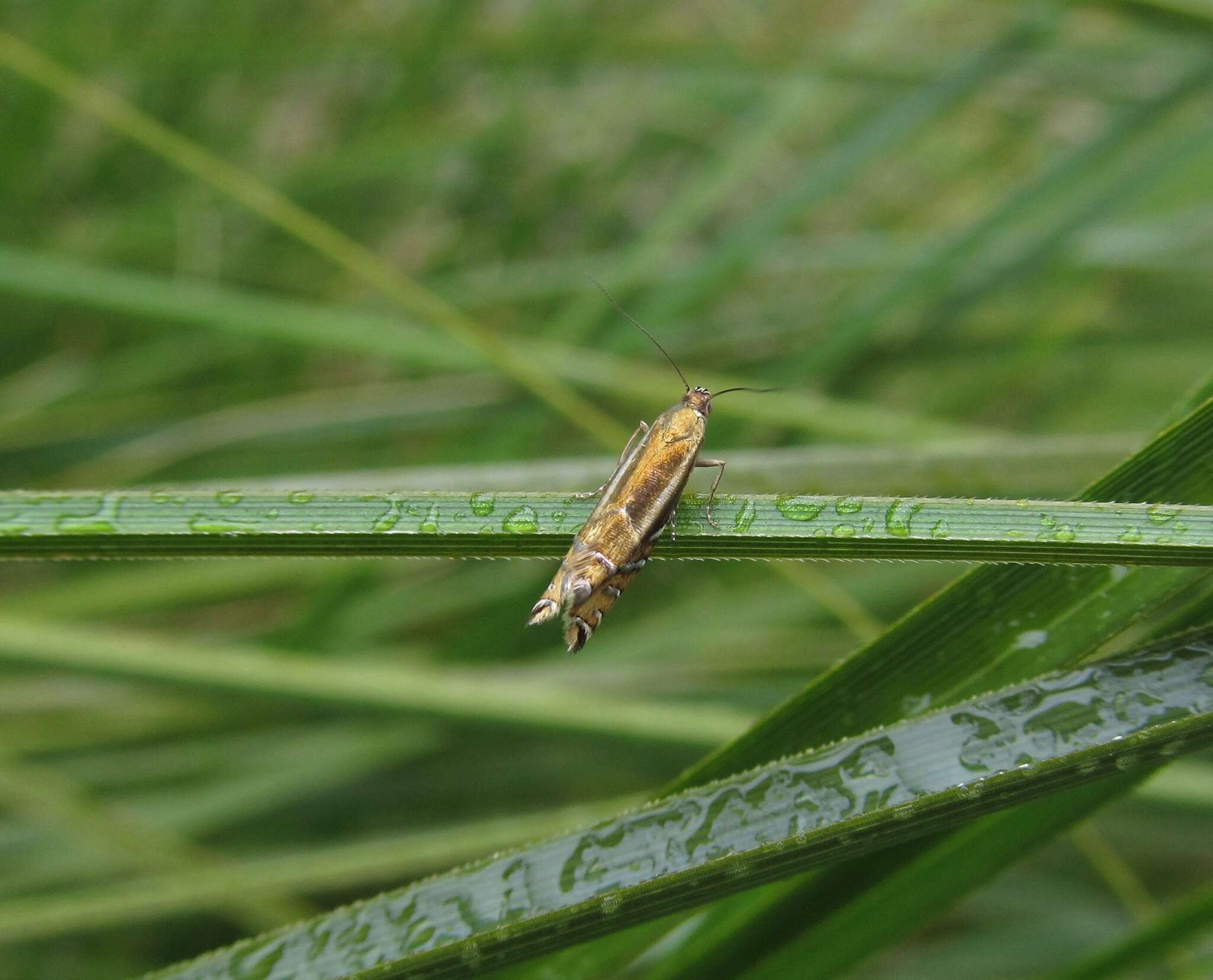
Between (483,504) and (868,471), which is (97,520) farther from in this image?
(868,471)

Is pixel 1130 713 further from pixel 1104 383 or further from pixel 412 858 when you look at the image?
pixel 1104 383

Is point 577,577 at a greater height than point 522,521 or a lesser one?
greater

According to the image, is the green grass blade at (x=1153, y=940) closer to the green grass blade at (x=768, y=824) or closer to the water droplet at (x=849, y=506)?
the green grass blade at (x=768, y=824)

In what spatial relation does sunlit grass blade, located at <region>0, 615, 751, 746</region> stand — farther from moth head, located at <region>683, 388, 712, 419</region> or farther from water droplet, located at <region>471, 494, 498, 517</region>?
water droplet, located at <region>471, 494, 498, 517</region>

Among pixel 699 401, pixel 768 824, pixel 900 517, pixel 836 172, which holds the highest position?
pixel 836 172

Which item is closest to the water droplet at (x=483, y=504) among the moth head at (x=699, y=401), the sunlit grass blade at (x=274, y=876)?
the sunlit grass blade at (x=274, y=876)

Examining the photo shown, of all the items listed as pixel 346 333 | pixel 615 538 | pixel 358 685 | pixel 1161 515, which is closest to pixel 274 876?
pixel 358 685

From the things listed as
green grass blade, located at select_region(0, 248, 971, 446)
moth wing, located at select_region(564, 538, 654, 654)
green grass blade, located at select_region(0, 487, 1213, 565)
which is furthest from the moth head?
green grass blade, located at select_region(0, 487, 1213, 565)
